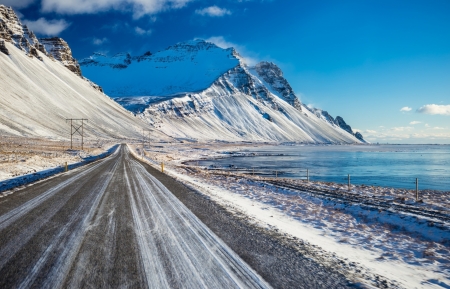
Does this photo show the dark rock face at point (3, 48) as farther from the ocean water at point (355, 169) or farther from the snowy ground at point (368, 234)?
the snowy ground at point (368, 234)

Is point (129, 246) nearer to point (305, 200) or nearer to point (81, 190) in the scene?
point (81, 190)

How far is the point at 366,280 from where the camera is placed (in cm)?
541

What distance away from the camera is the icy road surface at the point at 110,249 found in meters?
4.88

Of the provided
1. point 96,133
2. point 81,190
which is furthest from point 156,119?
point 81,190

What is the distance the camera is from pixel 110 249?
626cm

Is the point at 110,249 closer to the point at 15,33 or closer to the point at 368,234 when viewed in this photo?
the point at 368,234

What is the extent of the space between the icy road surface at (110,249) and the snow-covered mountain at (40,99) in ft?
283


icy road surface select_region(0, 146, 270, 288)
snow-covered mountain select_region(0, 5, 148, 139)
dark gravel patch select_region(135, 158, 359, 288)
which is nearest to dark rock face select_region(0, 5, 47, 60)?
snow-covered mountain select_region(0, 5, 148, 139)

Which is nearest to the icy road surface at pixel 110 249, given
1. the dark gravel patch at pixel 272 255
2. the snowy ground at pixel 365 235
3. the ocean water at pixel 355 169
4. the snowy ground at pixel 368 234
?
the dark gravel patch at pixel 272 255

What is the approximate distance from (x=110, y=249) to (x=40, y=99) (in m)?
130

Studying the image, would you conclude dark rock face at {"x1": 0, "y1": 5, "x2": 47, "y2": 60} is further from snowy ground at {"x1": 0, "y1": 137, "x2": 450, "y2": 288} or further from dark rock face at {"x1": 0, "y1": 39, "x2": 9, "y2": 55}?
snowy ground at {"x1": 0, "y1": 137, "x2": 450, "y2": 288}

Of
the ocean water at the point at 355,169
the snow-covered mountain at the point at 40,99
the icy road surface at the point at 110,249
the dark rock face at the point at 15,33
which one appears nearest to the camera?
the icy road surface at the point at 110,249

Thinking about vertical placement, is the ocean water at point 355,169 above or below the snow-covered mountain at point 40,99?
below

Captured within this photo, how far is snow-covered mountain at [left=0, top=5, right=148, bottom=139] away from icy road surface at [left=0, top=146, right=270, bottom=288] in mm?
86393
